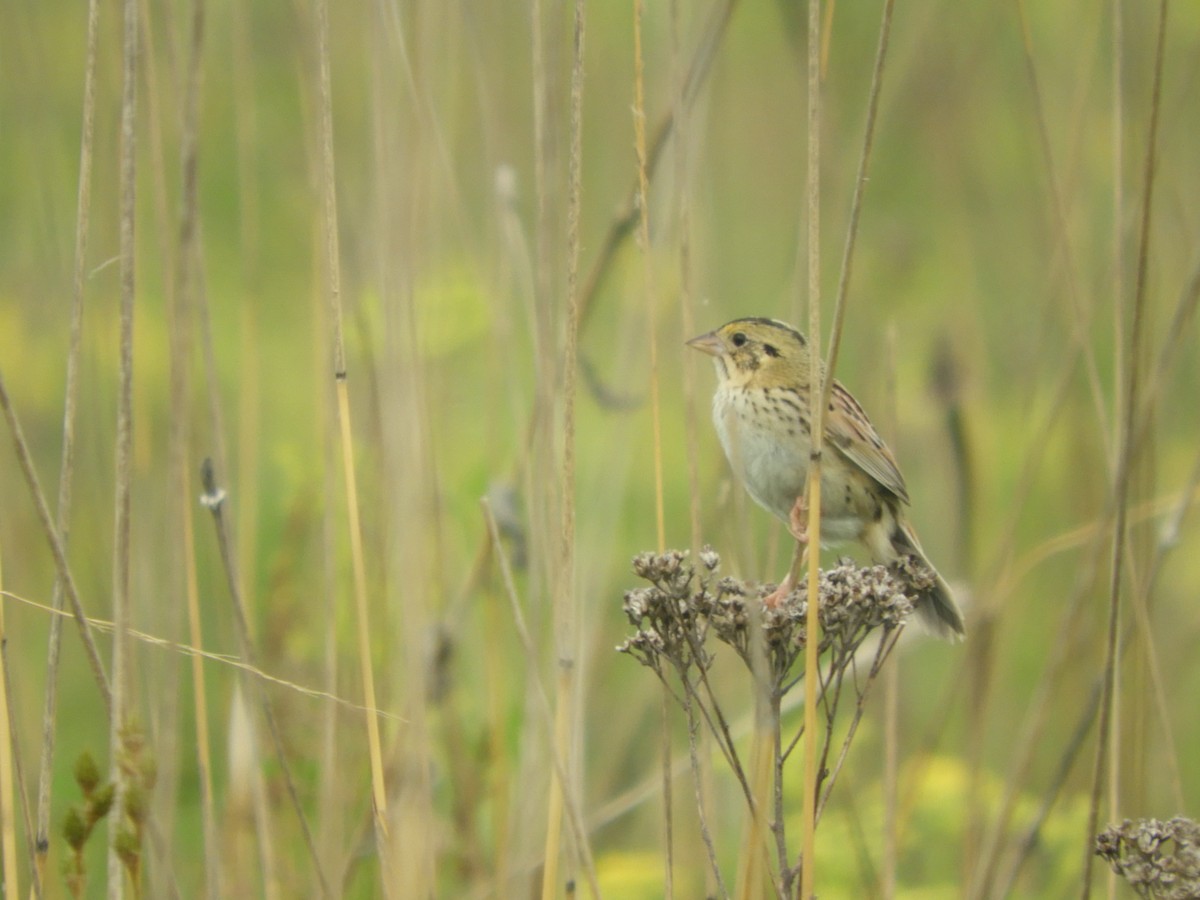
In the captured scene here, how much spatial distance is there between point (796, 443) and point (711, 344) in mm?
319

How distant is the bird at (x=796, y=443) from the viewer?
286 cm

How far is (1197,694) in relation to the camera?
4.07 m

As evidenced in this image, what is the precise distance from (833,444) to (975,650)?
1.69 ft

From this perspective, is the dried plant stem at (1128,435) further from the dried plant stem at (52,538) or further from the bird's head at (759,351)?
the dried plant stem at (52,538)

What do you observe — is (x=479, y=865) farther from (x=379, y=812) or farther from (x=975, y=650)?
(x=975, y=650)

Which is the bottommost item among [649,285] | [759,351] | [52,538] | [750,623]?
[750,623]

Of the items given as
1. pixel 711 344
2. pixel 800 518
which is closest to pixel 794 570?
pixel 800 518

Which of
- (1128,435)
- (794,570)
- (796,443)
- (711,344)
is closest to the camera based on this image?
(1128,435)

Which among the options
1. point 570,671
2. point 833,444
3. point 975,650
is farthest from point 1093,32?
point 570,671

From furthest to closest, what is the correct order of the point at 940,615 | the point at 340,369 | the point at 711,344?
the point at 711,344 → the point at 940,615 → the point at 340,369

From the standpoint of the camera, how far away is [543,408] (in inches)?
75.6

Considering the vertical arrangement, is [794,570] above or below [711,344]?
below

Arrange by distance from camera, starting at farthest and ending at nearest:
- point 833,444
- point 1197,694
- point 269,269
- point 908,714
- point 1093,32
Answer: point 269,269, point 1197,694, point 908,714, point 833,444, point 1093,32

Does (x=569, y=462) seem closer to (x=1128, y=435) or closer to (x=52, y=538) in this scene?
(x=52, y=538)
